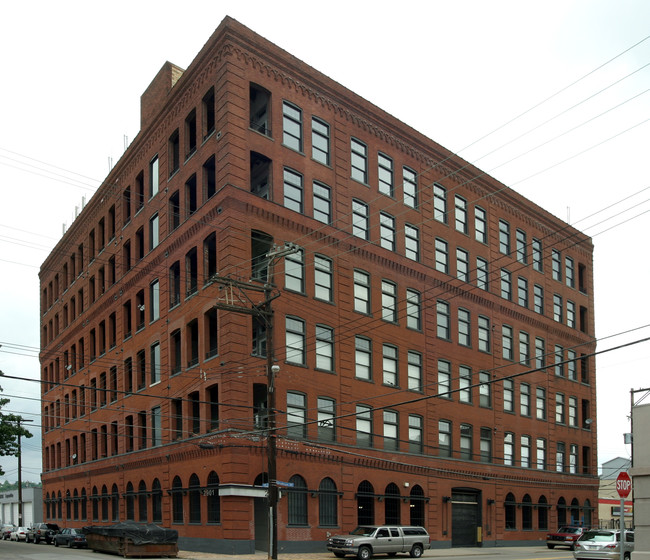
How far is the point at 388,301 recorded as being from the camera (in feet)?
147

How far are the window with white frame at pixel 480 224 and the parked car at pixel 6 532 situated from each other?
148 ft

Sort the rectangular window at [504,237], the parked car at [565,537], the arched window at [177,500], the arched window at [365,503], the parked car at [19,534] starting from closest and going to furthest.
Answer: the arched window at [177,500]
the arched window at [365,503]
the parked car at [565,537]
the rectangular window at [504,237]
the parked car at [19,534]

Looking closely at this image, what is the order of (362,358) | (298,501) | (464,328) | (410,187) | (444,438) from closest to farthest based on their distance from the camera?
(298,501) < (362,358) < (444,438) < (410,187) < (464,328)

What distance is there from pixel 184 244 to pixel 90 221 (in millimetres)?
21451

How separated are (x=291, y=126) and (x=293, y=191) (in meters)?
3.68

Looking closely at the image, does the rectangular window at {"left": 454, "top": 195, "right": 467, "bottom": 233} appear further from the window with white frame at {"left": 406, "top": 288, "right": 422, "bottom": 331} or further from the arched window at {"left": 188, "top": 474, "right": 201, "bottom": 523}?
the arched window at {"left": 188, "top": 474, "right": 201, "bottom": 523}

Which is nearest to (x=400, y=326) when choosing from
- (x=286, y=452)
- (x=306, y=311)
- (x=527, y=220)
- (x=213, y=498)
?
(x=306, y=311)

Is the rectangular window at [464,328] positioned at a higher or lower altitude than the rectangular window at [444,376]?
higher

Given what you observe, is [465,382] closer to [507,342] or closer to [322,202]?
[507,342]

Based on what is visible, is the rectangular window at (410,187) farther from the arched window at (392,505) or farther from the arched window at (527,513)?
the arched window at (527,513)

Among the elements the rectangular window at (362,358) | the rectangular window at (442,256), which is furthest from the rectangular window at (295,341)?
the rectangular window at (442,256)

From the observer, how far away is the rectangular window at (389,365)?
143 ft

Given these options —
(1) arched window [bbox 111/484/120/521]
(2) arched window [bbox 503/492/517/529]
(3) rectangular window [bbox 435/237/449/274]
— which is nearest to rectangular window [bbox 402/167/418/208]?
(3) rectangular window [bbox 435/237/449/274]

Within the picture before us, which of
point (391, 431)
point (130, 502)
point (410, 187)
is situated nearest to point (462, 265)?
point (410, 187)
